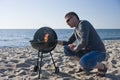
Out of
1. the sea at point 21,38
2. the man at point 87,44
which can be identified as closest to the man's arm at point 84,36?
the man at point 87,44

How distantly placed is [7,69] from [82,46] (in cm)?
208

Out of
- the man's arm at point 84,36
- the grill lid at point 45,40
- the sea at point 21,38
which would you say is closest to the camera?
the man's arm at point 84,36

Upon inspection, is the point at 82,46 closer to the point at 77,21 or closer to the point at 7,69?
the point at 77,21

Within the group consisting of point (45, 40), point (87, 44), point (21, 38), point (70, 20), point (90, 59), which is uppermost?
point (70, 20)

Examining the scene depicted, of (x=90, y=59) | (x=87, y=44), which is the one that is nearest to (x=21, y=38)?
(x=87, y=44)

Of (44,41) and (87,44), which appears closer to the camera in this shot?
(87,44)

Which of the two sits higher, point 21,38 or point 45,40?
point 45,40

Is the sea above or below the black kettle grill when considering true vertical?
below

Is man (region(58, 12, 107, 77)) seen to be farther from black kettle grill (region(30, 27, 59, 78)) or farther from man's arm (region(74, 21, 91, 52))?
black kettle grill (region(30, 27, 59, 78))

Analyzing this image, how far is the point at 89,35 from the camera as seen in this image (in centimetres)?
561

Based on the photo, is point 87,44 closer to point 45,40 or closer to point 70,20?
point 70,20

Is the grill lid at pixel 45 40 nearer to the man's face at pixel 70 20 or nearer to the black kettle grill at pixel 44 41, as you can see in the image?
the black kettle grill at pixel 44 41

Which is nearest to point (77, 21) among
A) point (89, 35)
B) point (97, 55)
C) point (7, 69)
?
point (89, 35)

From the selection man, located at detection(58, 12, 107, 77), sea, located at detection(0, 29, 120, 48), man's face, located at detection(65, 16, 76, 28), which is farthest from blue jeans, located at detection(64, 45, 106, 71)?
sea, located at detection(0, 29, 120, 48)
